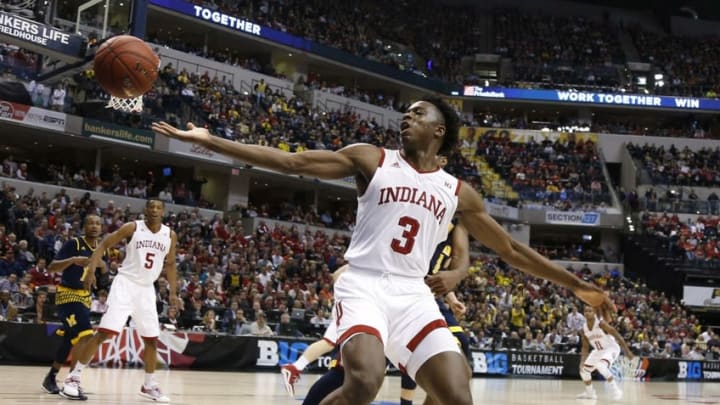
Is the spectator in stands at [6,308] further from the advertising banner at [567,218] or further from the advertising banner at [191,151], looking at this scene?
the advertising banner at [567,218]

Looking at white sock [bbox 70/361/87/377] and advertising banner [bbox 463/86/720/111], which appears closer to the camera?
white sock [bbox 70/361/87/377]

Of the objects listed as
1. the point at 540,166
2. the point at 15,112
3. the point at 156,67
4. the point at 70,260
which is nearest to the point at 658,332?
the point at 540,166

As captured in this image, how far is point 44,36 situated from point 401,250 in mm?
14321

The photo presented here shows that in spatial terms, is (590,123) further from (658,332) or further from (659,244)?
(658,332)

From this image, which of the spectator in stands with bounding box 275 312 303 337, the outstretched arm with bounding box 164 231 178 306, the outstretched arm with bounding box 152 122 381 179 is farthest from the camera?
the spectator in stands with bounding box 275 312 303 337

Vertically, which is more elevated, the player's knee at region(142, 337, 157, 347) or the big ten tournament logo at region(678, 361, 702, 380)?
the player's knee at region(142, 337, 157, 347)

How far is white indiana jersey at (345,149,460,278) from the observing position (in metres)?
5.06

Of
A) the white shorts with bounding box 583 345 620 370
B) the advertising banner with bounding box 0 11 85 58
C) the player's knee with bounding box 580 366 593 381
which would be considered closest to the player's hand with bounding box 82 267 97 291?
the advertising banner with bounding box 0 11 85 58

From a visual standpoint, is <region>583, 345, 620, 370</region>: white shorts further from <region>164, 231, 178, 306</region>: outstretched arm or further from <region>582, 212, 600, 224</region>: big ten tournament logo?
<region>582, 212, 600, 224</region>: big ten tournament logo

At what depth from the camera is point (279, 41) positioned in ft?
128

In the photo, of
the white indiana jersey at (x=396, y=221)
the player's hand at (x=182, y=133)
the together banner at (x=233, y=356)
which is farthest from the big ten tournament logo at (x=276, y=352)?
the player's hand at (x=182, y=133)

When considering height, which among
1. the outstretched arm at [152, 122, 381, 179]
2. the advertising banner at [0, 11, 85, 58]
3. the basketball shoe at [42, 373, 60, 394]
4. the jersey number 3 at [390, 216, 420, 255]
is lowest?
the basketball shoe at [42, 373, 60, 394]

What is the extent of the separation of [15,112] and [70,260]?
17522 mm

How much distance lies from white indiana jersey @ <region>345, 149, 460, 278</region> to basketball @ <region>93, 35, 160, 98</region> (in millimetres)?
2370
